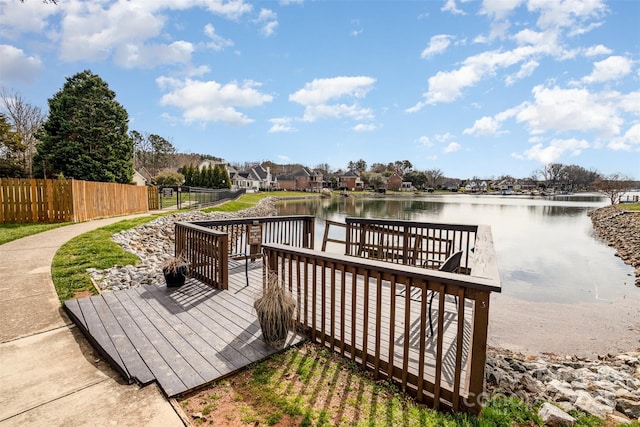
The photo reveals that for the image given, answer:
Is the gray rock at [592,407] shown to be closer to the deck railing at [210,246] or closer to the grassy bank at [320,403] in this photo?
the grassy bank at [320,403]

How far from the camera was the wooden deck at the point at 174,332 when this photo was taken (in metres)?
2.69

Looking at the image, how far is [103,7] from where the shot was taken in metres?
8.52

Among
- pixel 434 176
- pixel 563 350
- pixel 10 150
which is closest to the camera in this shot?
pixel 563 350

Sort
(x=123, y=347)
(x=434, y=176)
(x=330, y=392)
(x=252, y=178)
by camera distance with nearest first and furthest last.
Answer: (x=330, y=392) → (x=123, y=347) → (x=252, y=178) → (x=434, y=176)

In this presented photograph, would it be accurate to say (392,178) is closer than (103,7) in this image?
No

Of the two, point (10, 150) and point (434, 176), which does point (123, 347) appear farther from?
point (434, 176)

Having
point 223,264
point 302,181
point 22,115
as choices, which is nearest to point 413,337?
point 223,264

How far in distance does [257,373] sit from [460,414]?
1664 millimetres

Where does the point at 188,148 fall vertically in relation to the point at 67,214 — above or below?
above

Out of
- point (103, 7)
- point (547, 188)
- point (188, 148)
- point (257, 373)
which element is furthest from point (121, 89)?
point (547, 188)

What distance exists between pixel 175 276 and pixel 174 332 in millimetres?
1611

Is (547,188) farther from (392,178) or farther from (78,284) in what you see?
(78,284)

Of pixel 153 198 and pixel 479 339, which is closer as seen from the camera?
pixel 479 339

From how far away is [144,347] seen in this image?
3082mm
